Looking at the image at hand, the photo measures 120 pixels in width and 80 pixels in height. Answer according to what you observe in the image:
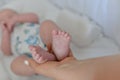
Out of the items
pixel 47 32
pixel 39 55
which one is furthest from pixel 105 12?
pixel 39 55

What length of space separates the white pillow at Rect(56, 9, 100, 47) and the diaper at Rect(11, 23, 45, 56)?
0.52 ft

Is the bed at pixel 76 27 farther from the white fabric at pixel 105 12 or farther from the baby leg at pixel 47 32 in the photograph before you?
the baby leg at pixel 47 32

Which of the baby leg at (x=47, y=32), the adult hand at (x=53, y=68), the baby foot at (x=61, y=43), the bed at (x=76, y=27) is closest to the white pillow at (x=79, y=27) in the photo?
the bed at (x=76, y=27)

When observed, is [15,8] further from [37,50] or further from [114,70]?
[114,70]

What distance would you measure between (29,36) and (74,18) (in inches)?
10.2

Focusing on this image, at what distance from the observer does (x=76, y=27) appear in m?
1.22

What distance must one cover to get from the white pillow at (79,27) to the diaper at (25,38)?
6.2 inches

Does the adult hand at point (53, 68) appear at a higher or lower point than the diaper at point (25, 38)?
higher

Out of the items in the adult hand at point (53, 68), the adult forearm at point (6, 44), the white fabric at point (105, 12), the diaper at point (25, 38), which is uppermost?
the white fabric at point (105, 12)

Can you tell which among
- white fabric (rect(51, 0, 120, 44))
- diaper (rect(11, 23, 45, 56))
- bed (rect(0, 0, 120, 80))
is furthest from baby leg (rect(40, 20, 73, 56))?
white fabric (rect(51, 0, 120, 44))

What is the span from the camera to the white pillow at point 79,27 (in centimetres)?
117

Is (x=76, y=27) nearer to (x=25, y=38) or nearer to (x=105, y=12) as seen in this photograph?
(x=105, y=12)

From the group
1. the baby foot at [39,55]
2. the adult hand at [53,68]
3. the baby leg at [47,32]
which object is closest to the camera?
the adult hand at [53,68]

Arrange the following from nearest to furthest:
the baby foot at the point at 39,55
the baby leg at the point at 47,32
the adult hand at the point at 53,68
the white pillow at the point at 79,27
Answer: the adult hand at the point at 53,68
the baby foot at the point at 39,55
the baby leg at the point at 47,32
the white pillow at the point at 79,27
